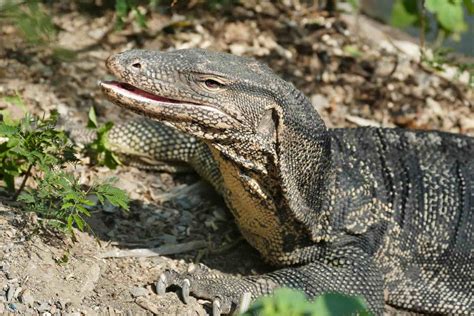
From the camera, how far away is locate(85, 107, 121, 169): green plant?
302 inches

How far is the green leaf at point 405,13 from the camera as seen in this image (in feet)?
Result: 33.5

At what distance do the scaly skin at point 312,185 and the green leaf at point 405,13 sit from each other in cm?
296

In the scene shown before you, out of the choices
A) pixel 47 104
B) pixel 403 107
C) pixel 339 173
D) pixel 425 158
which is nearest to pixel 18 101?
pixel 47 104

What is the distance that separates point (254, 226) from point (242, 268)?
548 millimetres

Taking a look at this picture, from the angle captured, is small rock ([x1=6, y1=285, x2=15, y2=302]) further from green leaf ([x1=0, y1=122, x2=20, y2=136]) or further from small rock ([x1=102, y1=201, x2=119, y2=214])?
small rock ([x1=102, y1=201, x2=119, y2=214])

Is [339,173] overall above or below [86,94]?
above

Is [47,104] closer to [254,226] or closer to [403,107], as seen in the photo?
[254,226]

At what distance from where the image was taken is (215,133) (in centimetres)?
605

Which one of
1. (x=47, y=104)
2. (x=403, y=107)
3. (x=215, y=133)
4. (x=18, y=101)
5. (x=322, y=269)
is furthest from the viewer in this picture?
(x=403, y=107)

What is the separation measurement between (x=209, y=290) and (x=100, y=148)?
2.03 metres

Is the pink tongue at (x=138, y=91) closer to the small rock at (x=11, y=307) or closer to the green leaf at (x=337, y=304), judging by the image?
the small rock at (x=11, y=307)

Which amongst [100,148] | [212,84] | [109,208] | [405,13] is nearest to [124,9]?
[100,148]

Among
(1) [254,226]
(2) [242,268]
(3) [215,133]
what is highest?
(3) [215,133]

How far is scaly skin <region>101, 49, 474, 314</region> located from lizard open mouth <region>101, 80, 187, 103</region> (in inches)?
0.5
